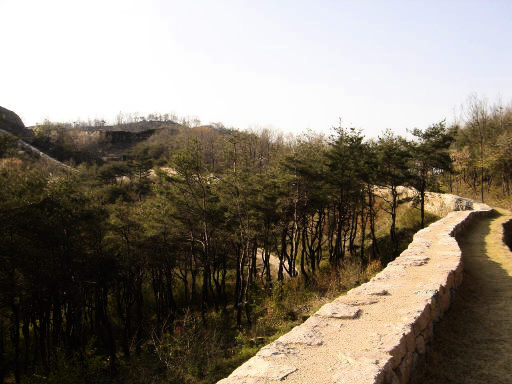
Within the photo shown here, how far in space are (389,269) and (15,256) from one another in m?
12.3

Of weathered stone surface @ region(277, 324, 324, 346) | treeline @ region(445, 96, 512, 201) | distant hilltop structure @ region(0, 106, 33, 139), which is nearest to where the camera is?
weathered stone surface @ region(277, 324, 324, 346)

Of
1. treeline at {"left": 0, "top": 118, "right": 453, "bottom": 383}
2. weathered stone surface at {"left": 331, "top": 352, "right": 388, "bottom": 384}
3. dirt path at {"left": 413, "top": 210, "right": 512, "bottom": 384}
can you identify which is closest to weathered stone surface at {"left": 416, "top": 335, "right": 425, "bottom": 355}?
dirt path at {"left": 413, "top": 210, "right": 512, "bottom": 384}

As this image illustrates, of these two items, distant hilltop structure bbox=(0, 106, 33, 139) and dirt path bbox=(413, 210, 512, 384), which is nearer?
dirt path bbox=(413, 210, 512, 384)

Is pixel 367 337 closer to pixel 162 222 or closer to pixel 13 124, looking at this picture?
pixel 162 222

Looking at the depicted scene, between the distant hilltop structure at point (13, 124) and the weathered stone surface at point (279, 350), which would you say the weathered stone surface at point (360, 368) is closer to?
the weathered stone surface at point (279, 350)

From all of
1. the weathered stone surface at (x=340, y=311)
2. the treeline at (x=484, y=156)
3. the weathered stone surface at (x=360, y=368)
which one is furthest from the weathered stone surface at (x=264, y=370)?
the treeline at (x=484, y=156)

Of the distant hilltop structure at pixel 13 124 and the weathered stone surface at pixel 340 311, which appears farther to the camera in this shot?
the distant hilltop structure at pixel 13 124

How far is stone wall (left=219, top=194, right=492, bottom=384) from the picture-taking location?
10.6ft

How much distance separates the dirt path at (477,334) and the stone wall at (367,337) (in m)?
0.20

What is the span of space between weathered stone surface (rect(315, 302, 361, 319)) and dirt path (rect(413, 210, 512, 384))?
3.21ft

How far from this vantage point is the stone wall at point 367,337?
324cm

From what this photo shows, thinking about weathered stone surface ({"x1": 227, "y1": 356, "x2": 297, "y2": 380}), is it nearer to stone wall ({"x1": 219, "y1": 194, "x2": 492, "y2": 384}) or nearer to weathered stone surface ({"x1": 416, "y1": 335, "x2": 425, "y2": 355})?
stone wall ({"x1": 219, "y1": 194, "x2": 492, "y2": 384})

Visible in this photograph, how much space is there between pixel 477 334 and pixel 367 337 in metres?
2.22

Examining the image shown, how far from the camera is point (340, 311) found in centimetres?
477
